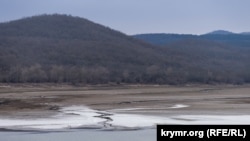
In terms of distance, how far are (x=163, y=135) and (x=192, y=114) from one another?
23745mm

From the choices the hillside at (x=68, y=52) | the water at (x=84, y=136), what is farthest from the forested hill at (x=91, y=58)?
the water at (x=84, y=136)

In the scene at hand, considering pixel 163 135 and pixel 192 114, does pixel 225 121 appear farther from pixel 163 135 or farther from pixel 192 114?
pixel 163 135

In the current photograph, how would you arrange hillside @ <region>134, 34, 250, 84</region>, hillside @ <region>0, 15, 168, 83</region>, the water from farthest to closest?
hillside @ <region>134, 34, 250, 84</region>
hillside @ <region>0, 15, 168, 83</region>
the water

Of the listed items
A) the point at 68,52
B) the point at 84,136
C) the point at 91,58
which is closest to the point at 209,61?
the point at 91,58

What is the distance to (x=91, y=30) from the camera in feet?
480

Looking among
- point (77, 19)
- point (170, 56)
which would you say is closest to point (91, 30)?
point (77, 19)

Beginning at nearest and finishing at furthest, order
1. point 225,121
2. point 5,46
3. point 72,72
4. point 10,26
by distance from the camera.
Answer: point 225,121 < point 72,72 < point 5,46 < point 10,26

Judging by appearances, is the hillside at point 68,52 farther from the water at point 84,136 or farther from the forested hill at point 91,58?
the water at point 84,136

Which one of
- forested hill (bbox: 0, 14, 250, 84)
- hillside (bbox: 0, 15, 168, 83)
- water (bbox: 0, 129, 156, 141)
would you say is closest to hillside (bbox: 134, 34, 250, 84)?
forested hill (bbox: 0, 14, 250, 84)

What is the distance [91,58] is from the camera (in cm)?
10962

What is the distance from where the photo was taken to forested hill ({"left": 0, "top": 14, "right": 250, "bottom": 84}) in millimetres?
82756

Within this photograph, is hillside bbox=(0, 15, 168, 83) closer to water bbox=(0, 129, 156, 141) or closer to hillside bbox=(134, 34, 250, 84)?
hillside bbox=(134, 34, 250, 84)

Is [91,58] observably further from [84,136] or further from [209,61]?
[84,136]

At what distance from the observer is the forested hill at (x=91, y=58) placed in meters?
82.8
